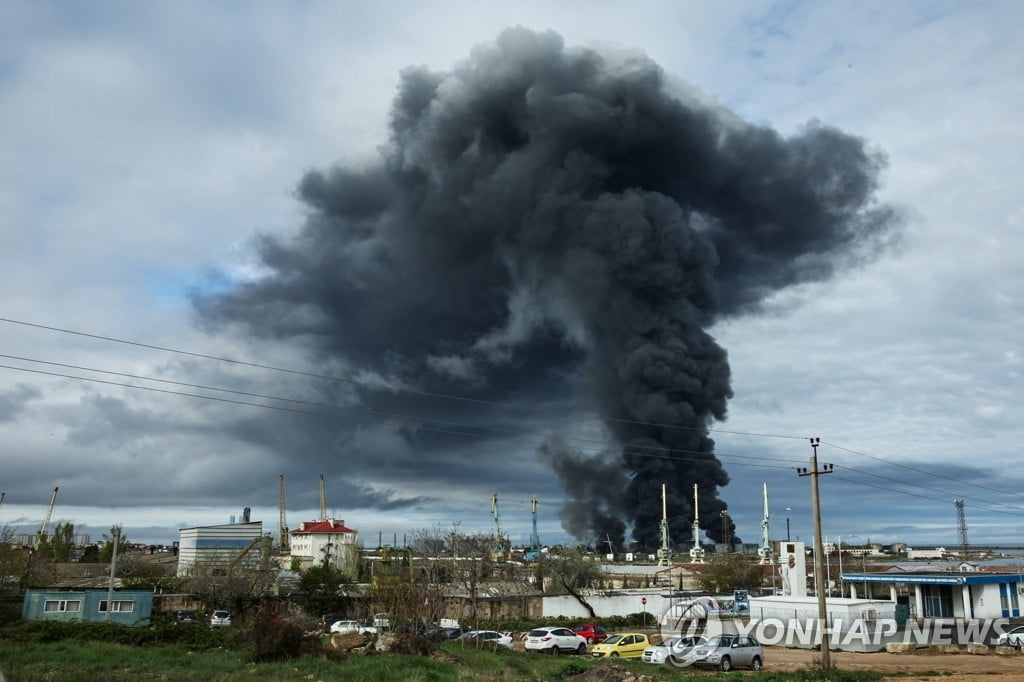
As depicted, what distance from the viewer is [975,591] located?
52.0 meters

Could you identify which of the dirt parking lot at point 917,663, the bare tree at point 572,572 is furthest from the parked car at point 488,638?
the bare tree at point 572,572

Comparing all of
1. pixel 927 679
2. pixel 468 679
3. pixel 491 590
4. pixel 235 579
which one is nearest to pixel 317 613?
pixel 235 579

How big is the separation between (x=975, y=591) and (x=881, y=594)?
1214cm

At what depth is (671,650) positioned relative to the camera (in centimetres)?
3506

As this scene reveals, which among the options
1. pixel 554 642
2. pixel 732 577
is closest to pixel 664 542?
pixel 732 577

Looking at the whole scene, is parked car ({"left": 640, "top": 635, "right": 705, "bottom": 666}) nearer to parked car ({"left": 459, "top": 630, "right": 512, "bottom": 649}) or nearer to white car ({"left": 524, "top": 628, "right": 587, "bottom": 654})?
white car ({"left": 524, "top": 628, "right": 587, "bottom": 654})

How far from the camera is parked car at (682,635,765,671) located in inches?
1302

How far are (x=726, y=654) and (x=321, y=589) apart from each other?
122 feet

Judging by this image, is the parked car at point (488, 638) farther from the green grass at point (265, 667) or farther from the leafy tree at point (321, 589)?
the leafy tree at point (321, 589)

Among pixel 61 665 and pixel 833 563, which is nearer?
→ pixel 61 665

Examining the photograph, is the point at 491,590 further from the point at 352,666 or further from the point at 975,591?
the point at 352,666

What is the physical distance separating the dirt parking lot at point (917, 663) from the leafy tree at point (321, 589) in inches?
1244

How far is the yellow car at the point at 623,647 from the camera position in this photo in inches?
1513

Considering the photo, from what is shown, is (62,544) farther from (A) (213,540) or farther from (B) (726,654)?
(B) (726,654)
